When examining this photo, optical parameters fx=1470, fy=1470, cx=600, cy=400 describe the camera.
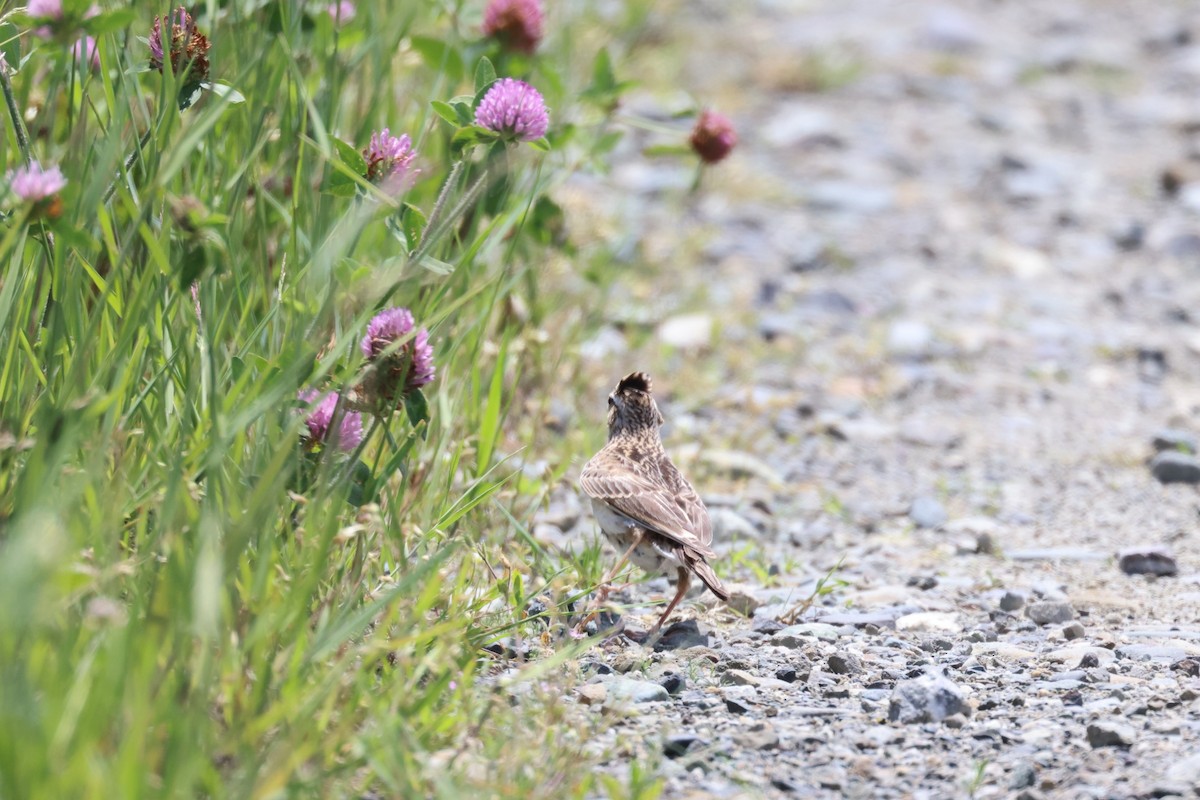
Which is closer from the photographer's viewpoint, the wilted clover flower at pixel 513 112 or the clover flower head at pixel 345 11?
the wilted clover flower at pixel 513 112

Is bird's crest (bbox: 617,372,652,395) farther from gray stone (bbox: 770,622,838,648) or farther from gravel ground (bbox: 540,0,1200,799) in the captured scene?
gray stone (bbox: 770,622,838,648)

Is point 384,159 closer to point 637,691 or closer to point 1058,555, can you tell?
point 637,691

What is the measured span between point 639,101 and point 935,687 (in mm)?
6570

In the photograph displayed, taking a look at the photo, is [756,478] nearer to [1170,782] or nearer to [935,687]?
[935,687]

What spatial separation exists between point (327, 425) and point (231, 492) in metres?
0.45

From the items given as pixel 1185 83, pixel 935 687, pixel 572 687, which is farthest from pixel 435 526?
pixel 1185 83

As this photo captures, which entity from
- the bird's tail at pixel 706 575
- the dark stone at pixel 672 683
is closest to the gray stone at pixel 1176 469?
the bird's tail at pixel 706 575

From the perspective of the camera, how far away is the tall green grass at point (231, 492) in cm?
229

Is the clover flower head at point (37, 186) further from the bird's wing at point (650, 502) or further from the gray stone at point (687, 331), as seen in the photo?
the gray stone at point (687, 331)

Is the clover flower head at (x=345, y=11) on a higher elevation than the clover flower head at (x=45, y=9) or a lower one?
lower

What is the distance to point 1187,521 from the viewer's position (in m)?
5.07

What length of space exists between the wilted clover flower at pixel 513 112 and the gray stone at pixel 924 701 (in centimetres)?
151

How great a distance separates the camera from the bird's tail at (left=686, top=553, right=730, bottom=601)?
149 inches

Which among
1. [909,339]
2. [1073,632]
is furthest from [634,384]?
[909,339]
